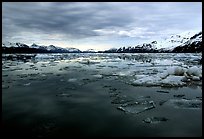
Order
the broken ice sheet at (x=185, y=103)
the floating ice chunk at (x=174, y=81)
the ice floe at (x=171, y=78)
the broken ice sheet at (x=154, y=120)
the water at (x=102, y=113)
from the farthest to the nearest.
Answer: the ice floe at (x=171, y=78) < the floating ice chunk at (x=174, y=81) < the broken ice sheet at (x=185, y=103) < the broken ice sheet at (x=154, y=120) < the water at (x=102, y=113)

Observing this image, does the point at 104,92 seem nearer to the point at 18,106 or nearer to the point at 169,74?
the point at 18,106

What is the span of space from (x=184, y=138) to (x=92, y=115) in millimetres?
2777

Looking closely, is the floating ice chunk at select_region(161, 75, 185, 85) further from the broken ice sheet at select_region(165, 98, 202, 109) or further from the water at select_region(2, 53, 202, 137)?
the broken ice sheet at select_region(165, 98, 202, 109)

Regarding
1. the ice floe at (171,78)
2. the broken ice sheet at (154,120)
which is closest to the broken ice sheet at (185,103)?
the broken ice sheet at (154,120)

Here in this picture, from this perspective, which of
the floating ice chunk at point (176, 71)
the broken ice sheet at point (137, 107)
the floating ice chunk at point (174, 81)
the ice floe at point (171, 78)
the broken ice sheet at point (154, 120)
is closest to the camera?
the broken ice sheet at point (154, 120)

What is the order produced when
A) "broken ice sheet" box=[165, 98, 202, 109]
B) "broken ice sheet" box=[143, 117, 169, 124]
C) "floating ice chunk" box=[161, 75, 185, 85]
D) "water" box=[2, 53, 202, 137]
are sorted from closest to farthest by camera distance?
"water" box=[2, 53, 202, 137], "broken ice sheet" box=[143, 117, 169, 124], "broken ice sheet" box=[165, 98, 202, 109], "floating ice chunk" box=[161, 75, 185, 85]

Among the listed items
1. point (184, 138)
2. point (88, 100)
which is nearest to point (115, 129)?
point (184, 138)

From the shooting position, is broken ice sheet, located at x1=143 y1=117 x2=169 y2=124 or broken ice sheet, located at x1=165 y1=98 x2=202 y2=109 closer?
broken ice sheet, located at x1=143 y1=117 x2=169 y2=124

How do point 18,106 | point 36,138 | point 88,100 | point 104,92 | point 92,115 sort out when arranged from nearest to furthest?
1. point 36,138
2. point 92,115
3. point 18,106
4. point 88,100
5. point 104,92

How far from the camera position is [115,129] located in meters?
5.97

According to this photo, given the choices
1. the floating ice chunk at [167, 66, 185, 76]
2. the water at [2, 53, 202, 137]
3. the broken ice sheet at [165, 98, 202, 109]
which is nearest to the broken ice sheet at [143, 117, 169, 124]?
the water at [2, 53, 202, 137]

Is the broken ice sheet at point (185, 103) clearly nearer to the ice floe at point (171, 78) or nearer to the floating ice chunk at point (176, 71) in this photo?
the ice floe at point (171, 78)

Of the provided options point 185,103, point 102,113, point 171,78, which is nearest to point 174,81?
point 171,78

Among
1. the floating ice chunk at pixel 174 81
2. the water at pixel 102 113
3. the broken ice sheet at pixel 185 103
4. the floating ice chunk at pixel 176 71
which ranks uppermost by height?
the floating ice chunk at pixel 176 71
